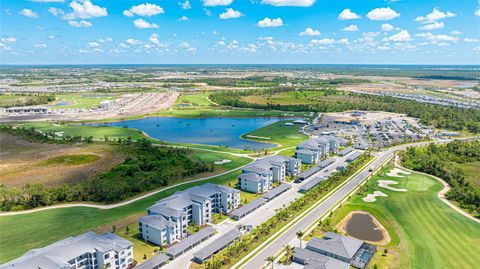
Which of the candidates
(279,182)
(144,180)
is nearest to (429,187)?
(279,182)

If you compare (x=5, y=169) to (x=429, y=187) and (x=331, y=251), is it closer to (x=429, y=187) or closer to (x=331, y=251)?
(x=331, y=251)

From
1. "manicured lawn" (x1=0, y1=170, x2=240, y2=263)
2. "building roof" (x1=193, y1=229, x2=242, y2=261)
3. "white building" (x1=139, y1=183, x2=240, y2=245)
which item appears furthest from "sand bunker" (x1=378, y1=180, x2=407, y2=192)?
"manicured lawn" (x1=0, y1=170, x2=240, y2=263)

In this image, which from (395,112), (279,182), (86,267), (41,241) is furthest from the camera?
(395,112)

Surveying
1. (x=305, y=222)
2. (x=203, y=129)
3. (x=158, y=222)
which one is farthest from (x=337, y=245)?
(x=203, y=129)

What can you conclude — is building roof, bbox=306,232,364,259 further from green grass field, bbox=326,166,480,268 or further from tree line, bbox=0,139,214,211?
tree line, bbox=0,139,214,211

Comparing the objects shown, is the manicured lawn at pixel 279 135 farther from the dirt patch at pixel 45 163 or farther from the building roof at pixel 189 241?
the building roof at pixel 189 241
